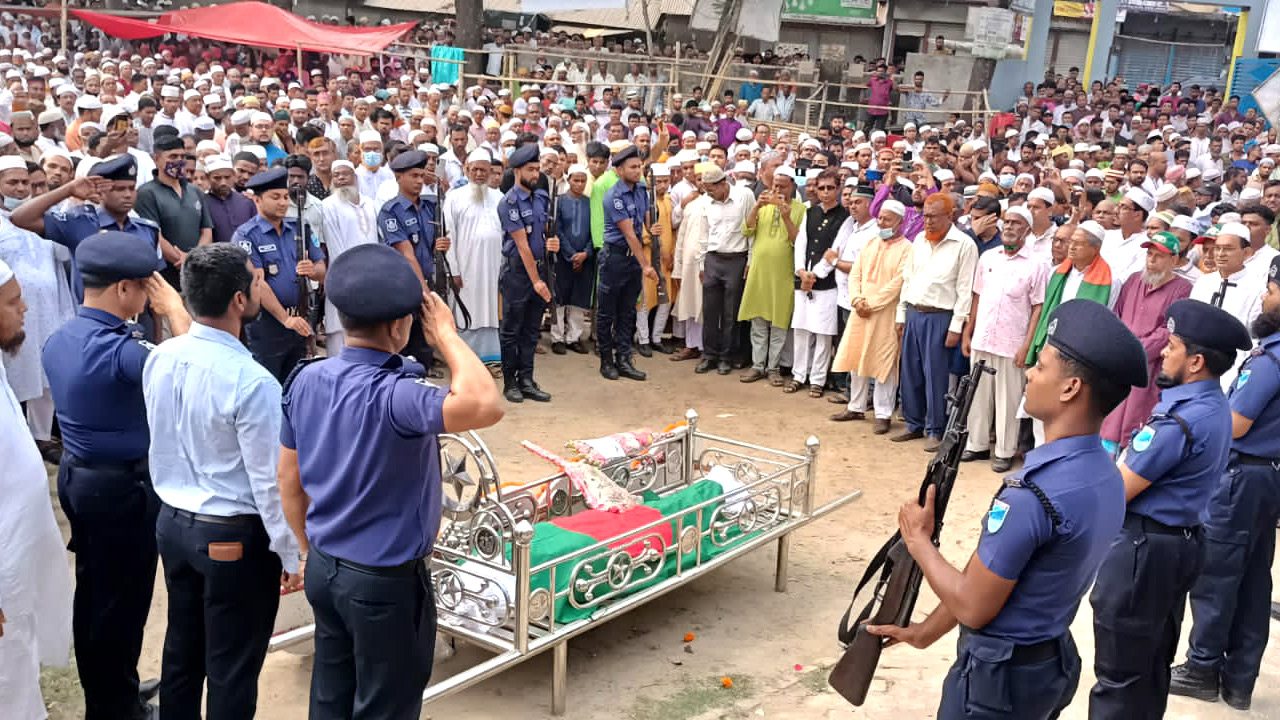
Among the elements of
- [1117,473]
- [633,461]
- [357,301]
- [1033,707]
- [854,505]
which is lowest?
[854,505]

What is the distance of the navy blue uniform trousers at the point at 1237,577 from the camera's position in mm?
4328

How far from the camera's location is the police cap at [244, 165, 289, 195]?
6336mm

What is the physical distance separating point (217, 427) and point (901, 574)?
2011 millimetres

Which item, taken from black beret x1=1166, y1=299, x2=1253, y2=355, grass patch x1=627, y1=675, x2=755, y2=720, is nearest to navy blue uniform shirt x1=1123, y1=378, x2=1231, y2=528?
black beret x1=1166, y1=299, x2=1253, y2=355

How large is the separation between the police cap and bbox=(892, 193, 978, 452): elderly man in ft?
13.7

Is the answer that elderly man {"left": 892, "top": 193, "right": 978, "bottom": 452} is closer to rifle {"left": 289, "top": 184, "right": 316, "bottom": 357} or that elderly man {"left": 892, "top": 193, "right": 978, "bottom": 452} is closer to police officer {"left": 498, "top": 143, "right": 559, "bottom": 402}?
police officer {"left": 498, "top": 143, "right": 559, "bottom": 402}

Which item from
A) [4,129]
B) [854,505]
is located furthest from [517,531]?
[4,129]

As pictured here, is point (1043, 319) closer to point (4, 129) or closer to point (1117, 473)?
point (1117, 473)

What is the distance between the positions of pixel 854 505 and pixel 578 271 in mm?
3569

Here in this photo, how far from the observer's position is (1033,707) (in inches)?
108

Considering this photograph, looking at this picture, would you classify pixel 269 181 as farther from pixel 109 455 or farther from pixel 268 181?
pixel 109 455

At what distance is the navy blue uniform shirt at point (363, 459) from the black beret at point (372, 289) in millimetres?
141

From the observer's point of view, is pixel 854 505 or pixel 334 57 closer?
pixel 854 505

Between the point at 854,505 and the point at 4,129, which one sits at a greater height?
the point at 4,129
